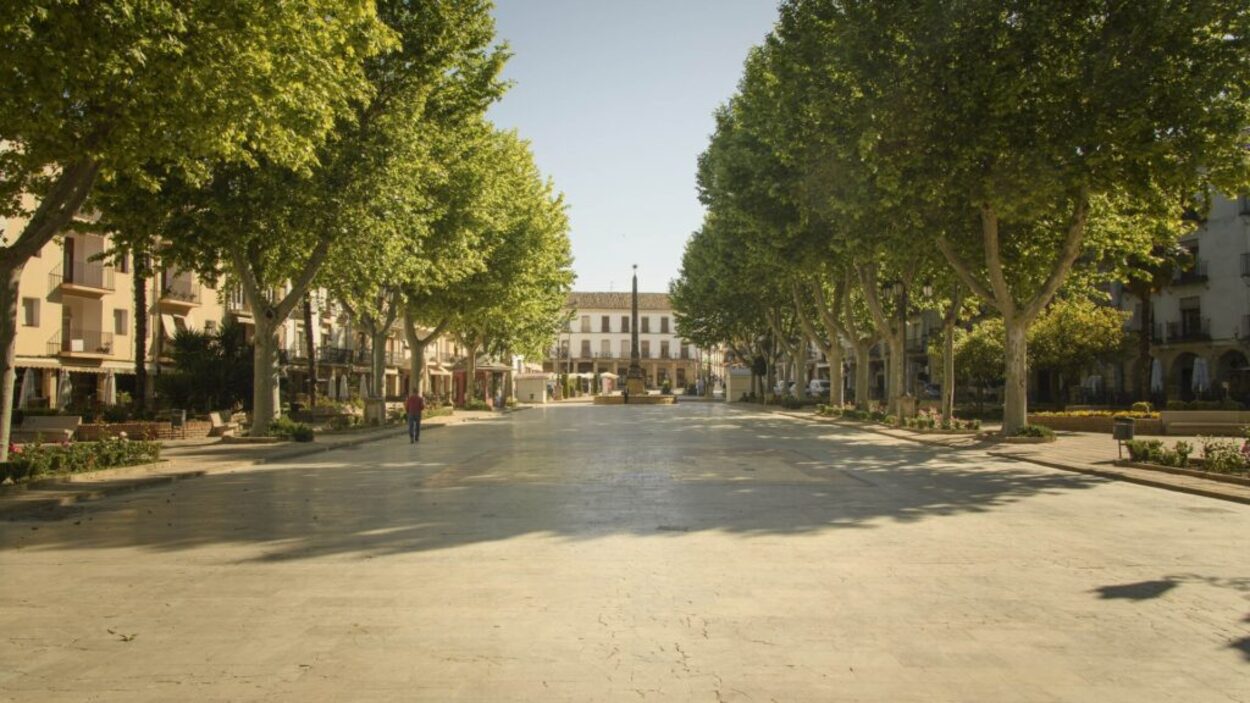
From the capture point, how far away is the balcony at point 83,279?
37406 mm

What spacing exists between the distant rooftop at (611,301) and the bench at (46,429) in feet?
333

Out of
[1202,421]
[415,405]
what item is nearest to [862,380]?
[1202,421]

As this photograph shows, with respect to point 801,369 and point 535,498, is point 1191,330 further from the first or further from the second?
point 535,498

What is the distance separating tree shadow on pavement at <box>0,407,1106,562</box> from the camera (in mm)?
9633

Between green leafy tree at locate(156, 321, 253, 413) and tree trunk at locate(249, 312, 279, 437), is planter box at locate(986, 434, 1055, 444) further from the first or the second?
green leafy tree at locate(156, 321, 253, 413)

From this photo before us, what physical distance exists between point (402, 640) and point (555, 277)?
4103 cm

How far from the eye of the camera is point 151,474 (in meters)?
15.8

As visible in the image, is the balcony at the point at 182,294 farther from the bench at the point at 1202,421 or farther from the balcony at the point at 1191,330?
the balcony at the point at 1191,330

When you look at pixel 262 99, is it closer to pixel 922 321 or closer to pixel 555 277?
pixel 555 277

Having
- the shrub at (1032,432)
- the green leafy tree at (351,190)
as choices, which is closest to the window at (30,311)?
the green leafy tree at (351,190)

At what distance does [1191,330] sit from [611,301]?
88.0 m

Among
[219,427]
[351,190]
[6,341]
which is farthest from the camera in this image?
[219,427]

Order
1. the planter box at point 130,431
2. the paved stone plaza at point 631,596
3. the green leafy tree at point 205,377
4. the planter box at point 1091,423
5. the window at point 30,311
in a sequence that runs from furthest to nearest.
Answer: the window at point 30,311 < the green leafy tree at point 205,377 < the planter box at point 1091,423 < the planter box at point 130,431 < the paved stone plaza at point 631,596

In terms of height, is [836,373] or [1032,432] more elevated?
[836,373]
